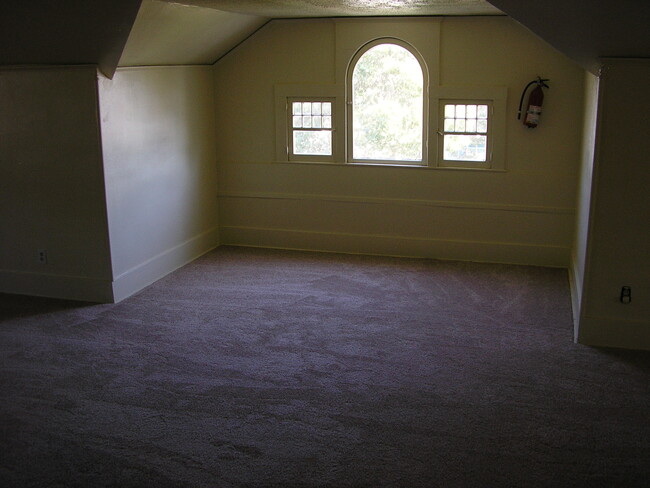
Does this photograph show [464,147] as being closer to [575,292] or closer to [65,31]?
[575,292]

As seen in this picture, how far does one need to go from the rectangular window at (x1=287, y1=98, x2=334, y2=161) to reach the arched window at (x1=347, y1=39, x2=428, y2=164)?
0.25 m

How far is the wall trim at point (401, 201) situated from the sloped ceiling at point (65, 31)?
2366 millimetres

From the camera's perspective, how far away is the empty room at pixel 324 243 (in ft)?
12.4

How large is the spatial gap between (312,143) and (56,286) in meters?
2.93

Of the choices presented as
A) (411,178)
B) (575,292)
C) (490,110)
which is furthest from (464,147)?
(575,292)

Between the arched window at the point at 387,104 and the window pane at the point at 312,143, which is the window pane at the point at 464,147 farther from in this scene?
the window pane at the point at 312,143

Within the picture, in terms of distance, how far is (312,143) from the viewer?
24.4 feet

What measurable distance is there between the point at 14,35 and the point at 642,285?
4.85 metres

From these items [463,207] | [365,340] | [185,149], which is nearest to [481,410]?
[365,340]

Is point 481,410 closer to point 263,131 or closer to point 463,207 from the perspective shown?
point 463,207

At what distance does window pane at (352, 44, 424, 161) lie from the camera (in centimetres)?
702

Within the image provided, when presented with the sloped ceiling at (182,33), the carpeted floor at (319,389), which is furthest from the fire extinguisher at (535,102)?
the sloped ceiling at (182,33)

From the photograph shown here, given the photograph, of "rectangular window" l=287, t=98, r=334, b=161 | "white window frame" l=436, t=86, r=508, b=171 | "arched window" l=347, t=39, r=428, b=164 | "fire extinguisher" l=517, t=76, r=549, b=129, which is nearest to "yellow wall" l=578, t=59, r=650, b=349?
"fire extinguisher" l=517, t=76, r=549, b=129

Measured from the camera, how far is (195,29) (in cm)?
619
